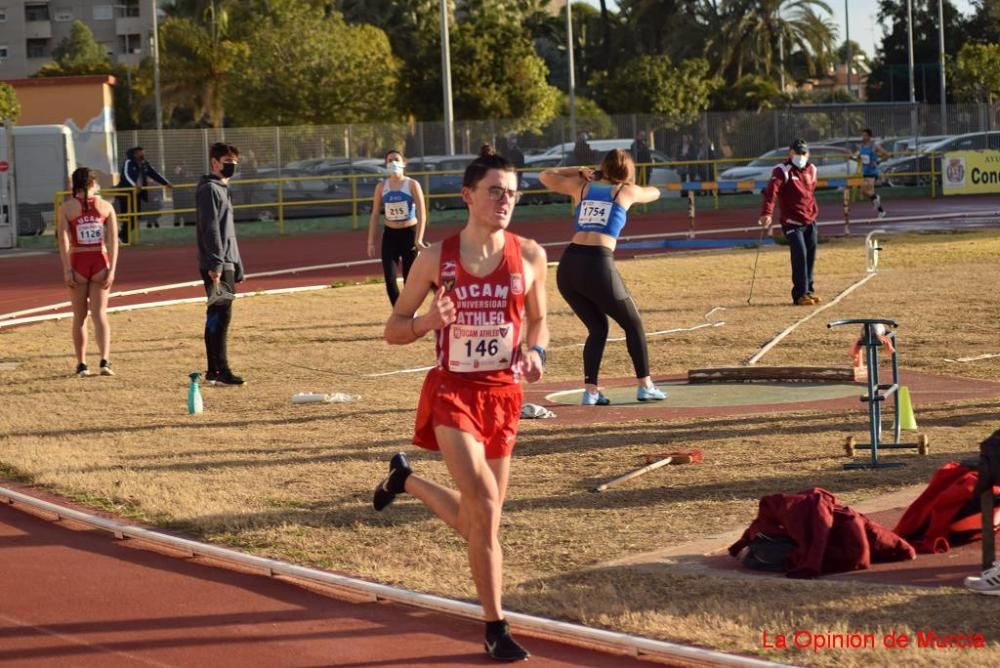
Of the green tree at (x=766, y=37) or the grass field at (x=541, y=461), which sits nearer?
the grass field at (x=541, y=461)

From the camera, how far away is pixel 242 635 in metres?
7.02

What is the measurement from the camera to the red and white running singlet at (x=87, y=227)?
15.3 m

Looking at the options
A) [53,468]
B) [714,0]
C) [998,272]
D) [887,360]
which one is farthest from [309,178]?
[714,0]

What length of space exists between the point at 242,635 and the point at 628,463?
396cm

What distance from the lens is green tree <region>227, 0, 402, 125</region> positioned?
57000mm

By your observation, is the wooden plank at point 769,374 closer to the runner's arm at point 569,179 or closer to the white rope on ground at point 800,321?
the white rope on ground at point 800,321

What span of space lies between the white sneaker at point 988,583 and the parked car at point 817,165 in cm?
3782

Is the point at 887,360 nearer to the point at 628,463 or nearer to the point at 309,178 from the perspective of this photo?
the point at 628,463

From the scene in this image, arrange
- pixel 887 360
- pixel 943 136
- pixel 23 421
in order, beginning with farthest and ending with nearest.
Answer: pixel 943 136, pixel 887 360, pixel 23 421

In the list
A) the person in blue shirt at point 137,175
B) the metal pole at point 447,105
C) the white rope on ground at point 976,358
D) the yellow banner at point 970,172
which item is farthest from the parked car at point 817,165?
the white rope on ground at point 976,358

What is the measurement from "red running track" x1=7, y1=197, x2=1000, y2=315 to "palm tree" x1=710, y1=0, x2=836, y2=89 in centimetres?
3968

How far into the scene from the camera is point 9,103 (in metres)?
45.8

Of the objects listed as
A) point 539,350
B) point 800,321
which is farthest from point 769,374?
point 539,350

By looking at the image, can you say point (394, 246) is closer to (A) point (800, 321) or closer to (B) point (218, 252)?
(B) point (218, 252)
